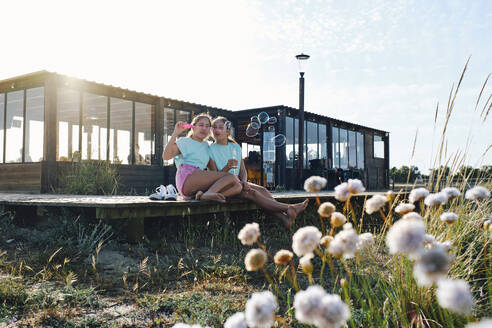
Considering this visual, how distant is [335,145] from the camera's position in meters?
16.8

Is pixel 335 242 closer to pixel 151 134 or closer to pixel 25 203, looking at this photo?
pixel 25 203

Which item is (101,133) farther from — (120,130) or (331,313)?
(331,313)

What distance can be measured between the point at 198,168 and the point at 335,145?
43.2 ft

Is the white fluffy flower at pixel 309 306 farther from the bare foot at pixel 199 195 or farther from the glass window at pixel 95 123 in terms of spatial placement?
the glass window at pixel 95 123

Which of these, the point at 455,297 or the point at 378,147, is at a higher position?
the point at 378,147

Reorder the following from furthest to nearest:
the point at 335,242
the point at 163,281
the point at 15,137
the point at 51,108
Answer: the point at 15,137
the point at 51,108
the point at 163,281
the point at 335,242

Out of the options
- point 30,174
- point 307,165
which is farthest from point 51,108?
point 307,165

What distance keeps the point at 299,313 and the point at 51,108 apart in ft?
31.6

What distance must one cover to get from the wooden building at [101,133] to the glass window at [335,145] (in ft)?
6.77

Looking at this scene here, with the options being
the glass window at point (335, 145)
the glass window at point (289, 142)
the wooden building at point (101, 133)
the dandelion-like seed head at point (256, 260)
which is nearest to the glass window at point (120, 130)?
the wooden building at point (101, 133)

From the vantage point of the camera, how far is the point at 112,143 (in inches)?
439

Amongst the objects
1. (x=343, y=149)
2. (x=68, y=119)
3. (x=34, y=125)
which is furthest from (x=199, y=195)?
(x=343, y=149)

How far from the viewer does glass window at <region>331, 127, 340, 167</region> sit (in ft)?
54.5

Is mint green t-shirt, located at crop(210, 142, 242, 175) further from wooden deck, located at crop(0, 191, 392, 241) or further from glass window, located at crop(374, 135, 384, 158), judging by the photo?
glass window, located at crop(374, 135, 384, 158)
